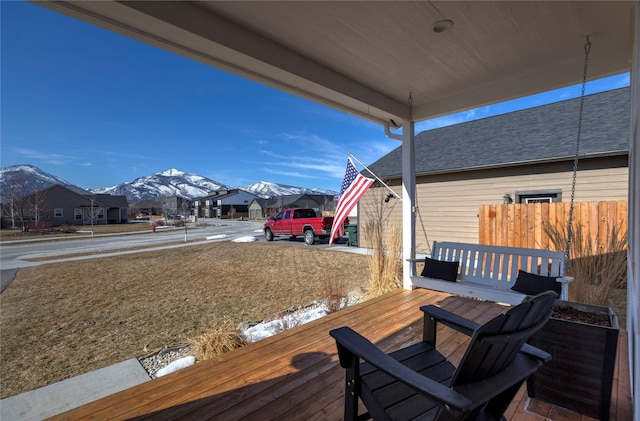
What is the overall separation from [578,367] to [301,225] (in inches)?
439

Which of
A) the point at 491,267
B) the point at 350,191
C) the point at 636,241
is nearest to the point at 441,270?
the point at 491,267

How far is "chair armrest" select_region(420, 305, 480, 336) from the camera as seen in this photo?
1405 mm

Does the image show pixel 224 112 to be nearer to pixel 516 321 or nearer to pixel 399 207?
pixel 399 207

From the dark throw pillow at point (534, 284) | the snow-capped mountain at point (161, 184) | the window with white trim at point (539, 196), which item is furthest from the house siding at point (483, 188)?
the snow-capped mountain at point (161, 184)

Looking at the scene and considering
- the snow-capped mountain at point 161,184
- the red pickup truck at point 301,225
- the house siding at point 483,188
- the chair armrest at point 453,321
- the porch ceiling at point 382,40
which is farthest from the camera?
the snow-capped mountain at point 161,184

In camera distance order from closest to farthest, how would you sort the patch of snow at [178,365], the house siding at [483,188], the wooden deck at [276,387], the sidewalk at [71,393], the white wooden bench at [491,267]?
the wooden deck at [276,387], the sidewalk at [71,393], the patch of snow at [178,365], the white wooden bench at [491,267], the house siding at [483,188]

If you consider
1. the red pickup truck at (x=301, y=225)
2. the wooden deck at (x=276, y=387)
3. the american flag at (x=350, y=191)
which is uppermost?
the american flag at (x=350, y=191)

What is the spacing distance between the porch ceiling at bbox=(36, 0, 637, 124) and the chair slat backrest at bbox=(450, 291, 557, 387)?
1.97 metres

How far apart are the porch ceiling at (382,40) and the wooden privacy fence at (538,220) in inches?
120

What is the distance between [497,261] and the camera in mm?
3148

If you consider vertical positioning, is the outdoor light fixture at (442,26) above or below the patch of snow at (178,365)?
above

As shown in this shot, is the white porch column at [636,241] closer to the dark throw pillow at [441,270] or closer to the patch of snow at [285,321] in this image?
the dark throw pillow at [441,270]

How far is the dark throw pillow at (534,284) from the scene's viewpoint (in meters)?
2.49

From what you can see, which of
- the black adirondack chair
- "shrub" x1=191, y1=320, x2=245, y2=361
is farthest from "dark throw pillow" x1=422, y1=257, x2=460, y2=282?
"shrub" x1=191, y1=320, x2=245, y2=361
